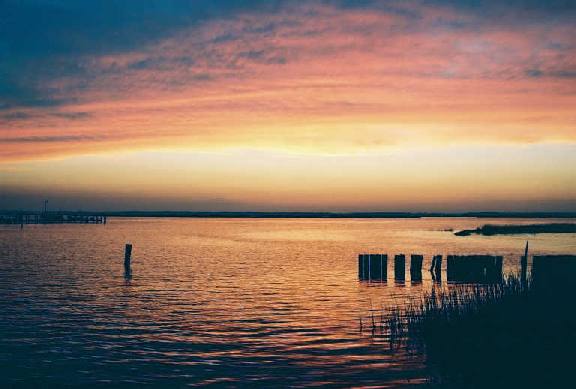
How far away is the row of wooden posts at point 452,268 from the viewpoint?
110 ft

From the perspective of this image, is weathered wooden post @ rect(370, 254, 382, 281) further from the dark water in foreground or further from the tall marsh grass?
the tall marsh grass

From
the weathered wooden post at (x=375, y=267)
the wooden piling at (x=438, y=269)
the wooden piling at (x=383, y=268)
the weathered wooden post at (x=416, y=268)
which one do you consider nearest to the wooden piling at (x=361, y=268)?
the weathered wooden post at (x=375, y=267)

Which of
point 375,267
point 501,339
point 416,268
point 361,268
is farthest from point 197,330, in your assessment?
point 416,268

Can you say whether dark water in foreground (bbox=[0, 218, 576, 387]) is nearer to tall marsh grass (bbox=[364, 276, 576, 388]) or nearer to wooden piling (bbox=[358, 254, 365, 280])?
wooden piling (bbox=[358, 254, 365, 280])

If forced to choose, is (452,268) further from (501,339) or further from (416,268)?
(501,339)

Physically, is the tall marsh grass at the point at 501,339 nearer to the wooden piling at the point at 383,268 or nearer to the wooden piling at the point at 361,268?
the wooden piling at the point at 383,268

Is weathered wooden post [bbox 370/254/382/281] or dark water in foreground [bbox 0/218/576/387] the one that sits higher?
weathered wooden post [bbox 370/254/382/281]

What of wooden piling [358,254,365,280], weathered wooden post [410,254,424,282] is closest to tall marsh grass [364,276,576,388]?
weathered wooden post [410,254,424,282]

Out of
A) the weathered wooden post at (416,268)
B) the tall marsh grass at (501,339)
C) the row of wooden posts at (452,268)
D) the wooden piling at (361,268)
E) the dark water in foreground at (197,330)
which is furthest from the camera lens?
the wooden piling at (361,268)

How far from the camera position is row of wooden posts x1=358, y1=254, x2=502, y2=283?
3361 centimetres

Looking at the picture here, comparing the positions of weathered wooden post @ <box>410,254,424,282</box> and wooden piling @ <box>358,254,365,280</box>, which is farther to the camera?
wooden piling @ <box>358,254,365,280</box>

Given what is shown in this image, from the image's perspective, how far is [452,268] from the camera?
3603cm

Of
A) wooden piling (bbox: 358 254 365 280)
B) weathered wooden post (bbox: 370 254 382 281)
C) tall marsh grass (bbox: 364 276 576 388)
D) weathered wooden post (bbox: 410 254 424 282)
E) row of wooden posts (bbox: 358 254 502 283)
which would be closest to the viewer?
tall marsh grass (bbox: 364 276 576 388)

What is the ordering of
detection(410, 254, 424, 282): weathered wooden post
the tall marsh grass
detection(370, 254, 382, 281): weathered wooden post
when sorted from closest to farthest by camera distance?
the tall marsh grass, detection(410, 254, 424, 282): weathered wooden post, detection(370, 254, 382, 281): weathered wooden post
